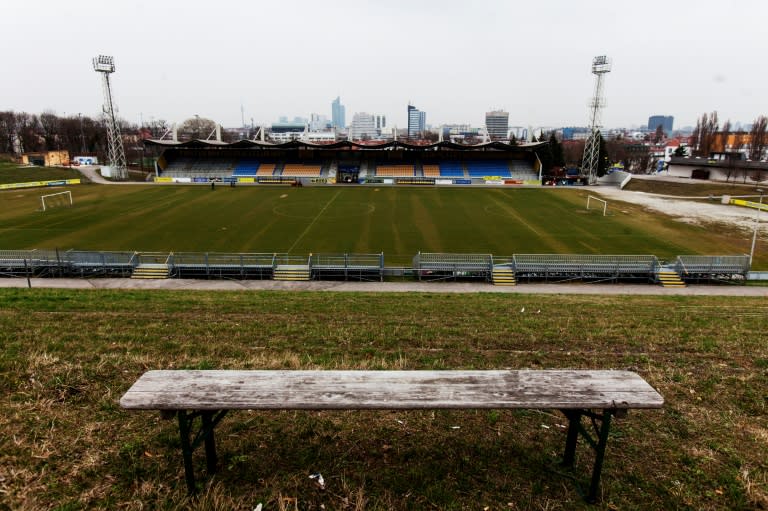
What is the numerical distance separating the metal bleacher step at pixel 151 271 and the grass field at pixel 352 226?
160 inches

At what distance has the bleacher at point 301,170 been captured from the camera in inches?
2727

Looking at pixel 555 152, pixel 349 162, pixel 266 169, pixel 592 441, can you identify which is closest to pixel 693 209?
pixel 555 152

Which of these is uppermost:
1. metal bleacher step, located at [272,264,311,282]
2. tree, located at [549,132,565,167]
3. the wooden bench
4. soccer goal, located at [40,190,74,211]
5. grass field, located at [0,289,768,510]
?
tree, located at [549,132,565,167]

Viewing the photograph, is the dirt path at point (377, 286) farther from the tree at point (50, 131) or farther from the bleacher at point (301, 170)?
the tree at point (50, 131)

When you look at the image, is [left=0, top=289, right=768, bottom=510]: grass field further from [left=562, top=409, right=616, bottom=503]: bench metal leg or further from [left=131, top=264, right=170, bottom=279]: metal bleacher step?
[left=131, top=264, right=170, bottom=279]: metal bleacher step

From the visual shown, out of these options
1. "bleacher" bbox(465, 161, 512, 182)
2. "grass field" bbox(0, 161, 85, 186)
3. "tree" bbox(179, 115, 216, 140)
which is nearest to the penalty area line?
"bleacher" bbox(465, 161, 512, 182)

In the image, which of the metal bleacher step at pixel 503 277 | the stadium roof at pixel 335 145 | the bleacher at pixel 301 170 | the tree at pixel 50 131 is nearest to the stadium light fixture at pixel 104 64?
the stadium roof at pixel 335 145

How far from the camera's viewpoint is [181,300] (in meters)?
15.1

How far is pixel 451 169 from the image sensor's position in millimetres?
71312

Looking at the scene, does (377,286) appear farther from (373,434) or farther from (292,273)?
(373,434)

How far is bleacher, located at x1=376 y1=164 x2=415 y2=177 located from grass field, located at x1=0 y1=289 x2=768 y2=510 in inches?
2406

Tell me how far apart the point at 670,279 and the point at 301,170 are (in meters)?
56.1

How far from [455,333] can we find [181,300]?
384 inches

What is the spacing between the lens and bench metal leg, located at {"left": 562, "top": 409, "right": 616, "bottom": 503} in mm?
4504
